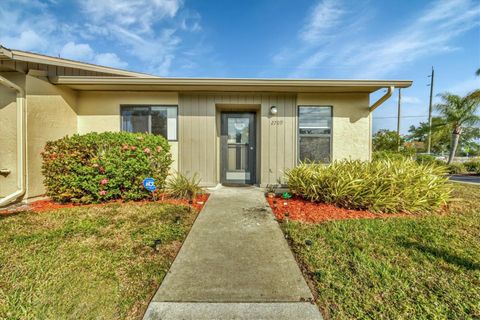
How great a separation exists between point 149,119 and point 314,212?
4.58 m

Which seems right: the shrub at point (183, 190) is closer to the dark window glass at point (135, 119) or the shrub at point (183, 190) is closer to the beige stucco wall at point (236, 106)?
the beige stucco wall at point (236, 106)

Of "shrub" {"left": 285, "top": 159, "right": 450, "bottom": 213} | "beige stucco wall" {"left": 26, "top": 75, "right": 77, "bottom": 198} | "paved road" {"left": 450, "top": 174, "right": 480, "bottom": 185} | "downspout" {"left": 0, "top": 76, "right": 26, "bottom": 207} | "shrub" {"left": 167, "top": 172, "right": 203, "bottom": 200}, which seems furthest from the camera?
"paved road" {"left": 450, "top": 174, "right": 480, "bottom": 185}

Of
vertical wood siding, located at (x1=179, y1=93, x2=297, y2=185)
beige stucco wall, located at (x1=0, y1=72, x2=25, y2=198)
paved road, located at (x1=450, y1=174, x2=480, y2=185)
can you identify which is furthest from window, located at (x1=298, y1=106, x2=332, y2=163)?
paved road, located at (x1=450, y1=174, x2=480, y2=185)

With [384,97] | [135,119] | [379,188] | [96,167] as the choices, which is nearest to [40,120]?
[96,167]

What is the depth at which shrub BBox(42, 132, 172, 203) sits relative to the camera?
3.98 m

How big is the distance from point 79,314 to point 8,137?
4433 millimetres

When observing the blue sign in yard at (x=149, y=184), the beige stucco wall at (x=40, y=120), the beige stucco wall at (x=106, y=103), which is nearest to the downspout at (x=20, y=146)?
the beige stucco wall at (x=40, y=120)

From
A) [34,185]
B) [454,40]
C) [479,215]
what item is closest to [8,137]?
[34,185]

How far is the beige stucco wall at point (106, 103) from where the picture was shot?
17.3ft

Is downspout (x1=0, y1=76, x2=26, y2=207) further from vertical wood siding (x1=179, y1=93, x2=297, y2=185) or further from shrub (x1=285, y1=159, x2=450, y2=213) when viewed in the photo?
shrub (x1=285, y1=159, x2=450, y2=213)

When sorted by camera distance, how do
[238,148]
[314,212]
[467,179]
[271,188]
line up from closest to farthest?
[314,212], [271,188], [238,148], [467,179]

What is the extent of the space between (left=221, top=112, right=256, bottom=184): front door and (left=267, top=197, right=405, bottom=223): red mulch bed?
2042 millimetres

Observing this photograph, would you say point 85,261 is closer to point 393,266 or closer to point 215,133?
point 393,266

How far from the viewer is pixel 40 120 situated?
4.27 meters
